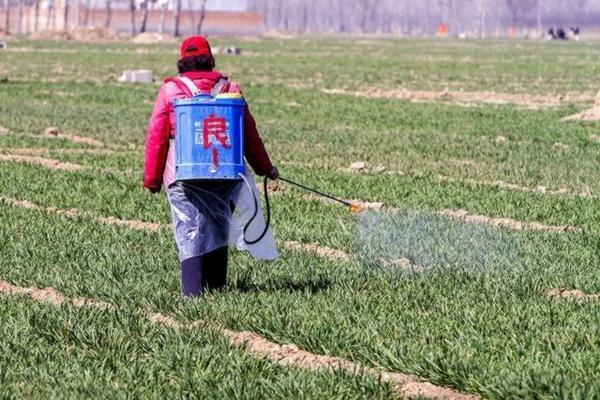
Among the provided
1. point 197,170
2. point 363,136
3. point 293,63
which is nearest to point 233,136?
point 197,170

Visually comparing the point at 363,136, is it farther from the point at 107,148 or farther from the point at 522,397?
the point at 522,397

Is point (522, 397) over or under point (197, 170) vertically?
under

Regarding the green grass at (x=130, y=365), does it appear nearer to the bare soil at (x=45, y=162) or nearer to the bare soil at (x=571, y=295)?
the bare soil at (x=571, y=295)

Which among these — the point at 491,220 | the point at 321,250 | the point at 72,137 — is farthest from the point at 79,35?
the point at 321,250

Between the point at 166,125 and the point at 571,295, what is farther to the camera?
the point at 571,295

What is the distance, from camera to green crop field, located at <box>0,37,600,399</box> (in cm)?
728

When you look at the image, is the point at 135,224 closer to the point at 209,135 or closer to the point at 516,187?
the point at 209,135

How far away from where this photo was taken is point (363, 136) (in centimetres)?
2505

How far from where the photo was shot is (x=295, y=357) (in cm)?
791

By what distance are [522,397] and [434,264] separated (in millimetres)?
4065

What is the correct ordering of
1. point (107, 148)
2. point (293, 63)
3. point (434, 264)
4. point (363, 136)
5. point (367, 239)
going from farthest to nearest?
point (293, 63) → point (363, 136) → point (107, 148) → point (367, 239) → point (434, 264)

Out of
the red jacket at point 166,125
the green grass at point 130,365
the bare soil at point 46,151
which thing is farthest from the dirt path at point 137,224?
the bare soil at point 46,151

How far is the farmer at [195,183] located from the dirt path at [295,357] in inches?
19.1

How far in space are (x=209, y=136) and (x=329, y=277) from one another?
6.96ft
